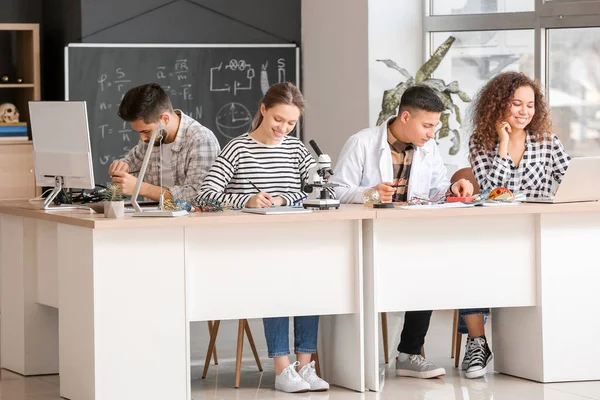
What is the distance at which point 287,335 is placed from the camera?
15.1ft

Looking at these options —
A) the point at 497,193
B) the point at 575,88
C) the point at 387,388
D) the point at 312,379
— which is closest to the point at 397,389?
the point at 387,388

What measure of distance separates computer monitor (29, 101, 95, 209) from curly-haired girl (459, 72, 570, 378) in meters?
1.74

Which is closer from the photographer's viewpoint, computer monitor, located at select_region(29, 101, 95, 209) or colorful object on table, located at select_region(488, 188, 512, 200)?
computer monitor, located at select_region(29, 101, 95, 209)

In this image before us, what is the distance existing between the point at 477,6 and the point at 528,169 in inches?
101

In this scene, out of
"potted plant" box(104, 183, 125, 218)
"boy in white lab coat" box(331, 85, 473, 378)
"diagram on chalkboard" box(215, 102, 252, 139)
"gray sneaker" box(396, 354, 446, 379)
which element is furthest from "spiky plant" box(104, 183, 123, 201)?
"diagram on chalkboard" box(215, 102, 252, 139)

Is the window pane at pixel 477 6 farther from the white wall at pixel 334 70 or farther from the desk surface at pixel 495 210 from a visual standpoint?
the desk surface at pixel 495 210

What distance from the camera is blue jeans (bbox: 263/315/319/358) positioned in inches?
180

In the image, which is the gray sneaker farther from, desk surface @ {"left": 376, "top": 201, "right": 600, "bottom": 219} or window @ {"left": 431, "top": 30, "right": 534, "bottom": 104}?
window @ {"left": 431, "top": 30, "right": 534, "bottom": 104}

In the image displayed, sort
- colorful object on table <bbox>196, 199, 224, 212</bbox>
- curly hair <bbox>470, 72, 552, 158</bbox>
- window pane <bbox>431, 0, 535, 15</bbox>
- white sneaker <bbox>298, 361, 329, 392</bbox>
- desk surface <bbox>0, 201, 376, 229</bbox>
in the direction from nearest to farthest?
desk surface <bbox>0, 201, 376, 229</bbox> < colorful object on table <bbox>196, 199, 224, 212</bbox> < white sneaker <bbox>298, 361, 329, 392</bbox> < curly hair <bbox>470, 72, 552, 158</bbox> < window pane <bbox>431, 0, 535, 15</bbox>

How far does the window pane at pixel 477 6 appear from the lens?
707cm

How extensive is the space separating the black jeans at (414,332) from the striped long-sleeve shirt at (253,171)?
735mm

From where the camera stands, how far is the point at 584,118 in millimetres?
6938

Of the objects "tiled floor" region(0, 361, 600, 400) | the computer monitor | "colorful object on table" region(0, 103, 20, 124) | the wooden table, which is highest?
"colorful object on table" region(0, 103, 20, 124)

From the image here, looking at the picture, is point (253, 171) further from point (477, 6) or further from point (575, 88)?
point (477, 6)
